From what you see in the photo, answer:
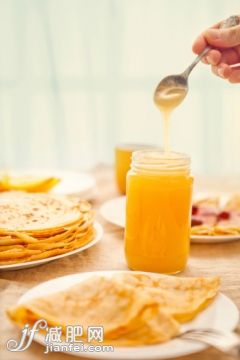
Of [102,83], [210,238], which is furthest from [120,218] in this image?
[102,83]

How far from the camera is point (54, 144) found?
4.47 m

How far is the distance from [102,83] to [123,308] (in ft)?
12.0

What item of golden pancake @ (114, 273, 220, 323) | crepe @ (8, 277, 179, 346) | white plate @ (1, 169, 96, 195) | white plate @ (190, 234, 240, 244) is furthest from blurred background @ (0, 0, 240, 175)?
crepe @ (8, 277, 179, 346)

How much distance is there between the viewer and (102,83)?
4.36 metres

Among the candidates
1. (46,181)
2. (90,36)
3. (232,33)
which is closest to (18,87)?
(90,36)

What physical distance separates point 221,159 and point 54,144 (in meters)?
1.38

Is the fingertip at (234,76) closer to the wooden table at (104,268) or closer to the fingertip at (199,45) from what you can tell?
the fingertip at (199,45)

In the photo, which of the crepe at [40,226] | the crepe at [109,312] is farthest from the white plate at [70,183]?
the crepe at [109,312]

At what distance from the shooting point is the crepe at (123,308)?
0.80 meters

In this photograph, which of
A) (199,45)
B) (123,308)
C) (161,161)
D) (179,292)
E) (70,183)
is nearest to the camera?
(123,308)

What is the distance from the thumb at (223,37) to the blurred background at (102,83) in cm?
269

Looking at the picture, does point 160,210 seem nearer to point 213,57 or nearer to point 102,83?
point 213,57

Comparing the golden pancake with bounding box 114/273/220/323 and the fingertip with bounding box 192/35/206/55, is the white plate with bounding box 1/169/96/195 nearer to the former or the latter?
the fingertip with bounding box 192/35/206/55

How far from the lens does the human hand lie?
4.80 ft
